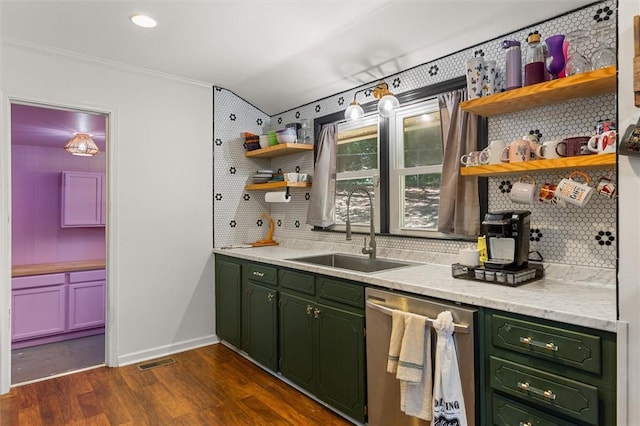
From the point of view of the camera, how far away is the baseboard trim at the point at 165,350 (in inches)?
121

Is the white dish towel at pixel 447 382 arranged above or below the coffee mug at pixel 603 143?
below

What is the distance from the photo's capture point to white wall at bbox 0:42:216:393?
9.45 feet

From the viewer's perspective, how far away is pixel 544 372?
139 cm

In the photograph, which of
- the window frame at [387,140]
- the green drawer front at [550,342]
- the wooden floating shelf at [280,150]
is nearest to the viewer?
Result: the green drawer front at [550,342]

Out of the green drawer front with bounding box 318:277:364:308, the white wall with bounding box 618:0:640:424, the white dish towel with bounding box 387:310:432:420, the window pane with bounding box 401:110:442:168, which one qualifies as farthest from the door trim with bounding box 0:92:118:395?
the white wall with bounding box 618:0:640:424

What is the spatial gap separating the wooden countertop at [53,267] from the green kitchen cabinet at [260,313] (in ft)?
6.45

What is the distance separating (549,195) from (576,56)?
0.63m

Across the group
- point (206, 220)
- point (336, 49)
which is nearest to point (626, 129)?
point (336, 49)

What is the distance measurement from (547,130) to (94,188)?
4.49 m

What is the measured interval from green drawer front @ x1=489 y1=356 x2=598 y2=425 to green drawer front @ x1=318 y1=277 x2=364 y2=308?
0.76 m

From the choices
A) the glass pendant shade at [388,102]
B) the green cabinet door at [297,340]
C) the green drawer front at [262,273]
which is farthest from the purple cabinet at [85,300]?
the glass pendant shade at [388,102]

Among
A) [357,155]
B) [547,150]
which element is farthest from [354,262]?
[547,150]

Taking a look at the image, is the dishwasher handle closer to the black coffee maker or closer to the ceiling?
the black coffee maker

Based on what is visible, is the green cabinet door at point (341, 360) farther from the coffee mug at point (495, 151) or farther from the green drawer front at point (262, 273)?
the coffee mug at point (495, 151)
